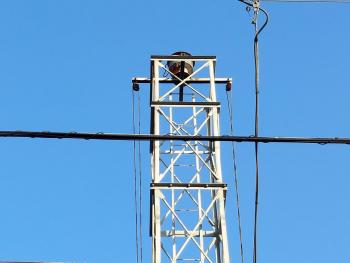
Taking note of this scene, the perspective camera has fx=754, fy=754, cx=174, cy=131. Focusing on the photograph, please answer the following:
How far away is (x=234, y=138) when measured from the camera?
22.5ft

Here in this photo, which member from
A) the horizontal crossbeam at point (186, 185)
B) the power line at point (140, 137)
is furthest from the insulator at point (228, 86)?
the power line at point (140, 137)

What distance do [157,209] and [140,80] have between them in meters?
3.48

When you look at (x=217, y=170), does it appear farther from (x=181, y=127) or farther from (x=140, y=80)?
(x=140, y=80)

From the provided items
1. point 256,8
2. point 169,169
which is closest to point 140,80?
point 169,169

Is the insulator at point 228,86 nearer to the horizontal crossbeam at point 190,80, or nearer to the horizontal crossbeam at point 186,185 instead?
the horizontal crossbeam at point 190,80

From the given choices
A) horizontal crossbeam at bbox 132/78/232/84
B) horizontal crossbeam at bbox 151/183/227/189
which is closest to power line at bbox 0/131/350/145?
horizontal crossbeam at bbox 151/183/227/189

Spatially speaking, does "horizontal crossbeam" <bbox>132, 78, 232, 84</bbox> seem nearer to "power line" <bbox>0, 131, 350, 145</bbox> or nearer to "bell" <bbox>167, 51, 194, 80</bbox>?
"bell" <bbox>167, 51, 194, 80</bbox>

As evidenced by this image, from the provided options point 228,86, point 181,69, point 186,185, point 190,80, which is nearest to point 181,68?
point 181,69

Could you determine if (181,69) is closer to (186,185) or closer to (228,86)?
(228,86)

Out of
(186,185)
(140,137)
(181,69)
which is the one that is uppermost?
(181,69)

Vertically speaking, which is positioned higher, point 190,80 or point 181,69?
point 181,69

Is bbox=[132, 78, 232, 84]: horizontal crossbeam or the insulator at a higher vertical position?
bbox=[132, 78, 232, 84]: horizontal crossbeam

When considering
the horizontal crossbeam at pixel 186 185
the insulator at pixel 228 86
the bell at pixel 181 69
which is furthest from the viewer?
the insulator at pixel 228 86

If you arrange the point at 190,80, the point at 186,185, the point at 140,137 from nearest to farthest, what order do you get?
the point at 140,137 → the point at 186,185 → the point at 190,80
